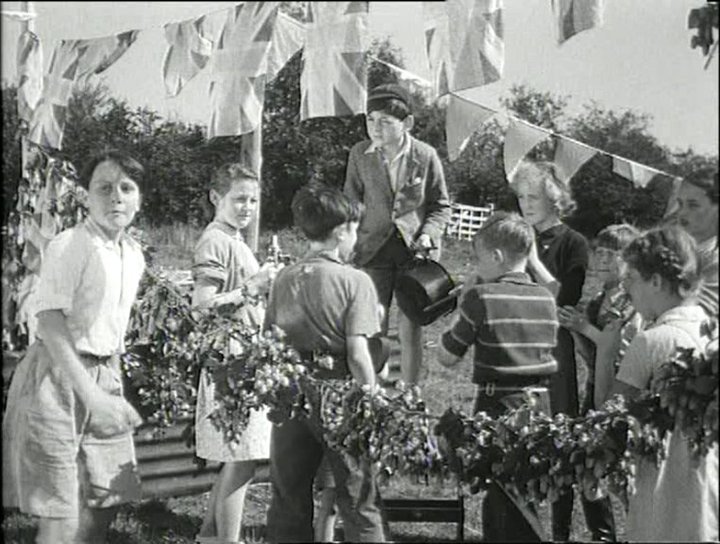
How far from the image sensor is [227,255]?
4594 millimetres

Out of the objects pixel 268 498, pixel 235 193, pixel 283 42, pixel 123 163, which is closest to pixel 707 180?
pixel 283 42

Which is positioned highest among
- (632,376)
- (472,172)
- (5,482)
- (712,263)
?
(472,172)

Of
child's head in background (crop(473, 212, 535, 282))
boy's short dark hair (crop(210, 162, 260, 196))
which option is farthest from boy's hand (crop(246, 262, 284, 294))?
child's head in background (crop(473, 212, 535, 282))

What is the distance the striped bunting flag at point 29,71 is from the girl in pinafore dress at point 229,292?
0.69 meters

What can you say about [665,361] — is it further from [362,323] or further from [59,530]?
[59,530]

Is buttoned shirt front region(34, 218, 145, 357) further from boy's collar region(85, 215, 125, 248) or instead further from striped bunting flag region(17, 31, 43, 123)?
striped bunting flag region(17, 31, 43, 123)

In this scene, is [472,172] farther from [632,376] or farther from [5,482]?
[5,482]

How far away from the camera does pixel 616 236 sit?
13.4ft

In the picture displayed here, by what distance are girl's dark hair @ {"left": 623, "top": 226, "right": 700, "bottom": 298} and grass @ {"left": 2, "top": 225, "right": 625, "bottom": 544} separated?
14.1 inches

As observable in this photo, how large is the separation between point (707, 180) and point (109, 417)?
6.47 ft

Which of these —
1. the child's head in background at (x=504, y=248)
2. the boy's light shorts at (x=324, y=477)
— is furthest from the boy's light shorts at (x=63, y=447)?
the child's head in background at (x=504, y=248)

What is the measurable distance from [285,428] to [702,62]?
1583 mm

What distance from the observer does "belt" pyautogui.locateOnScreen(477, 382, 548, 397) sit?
4.18m

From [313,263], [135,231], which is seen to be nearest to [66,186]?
[135,231]
